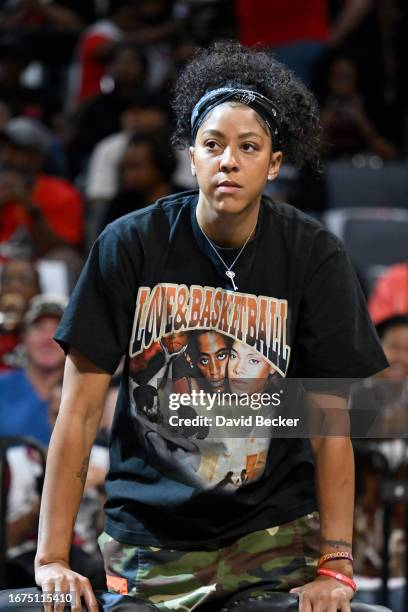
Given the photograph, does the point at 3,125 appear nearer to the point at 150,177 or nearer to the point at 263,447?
the point at 150,177

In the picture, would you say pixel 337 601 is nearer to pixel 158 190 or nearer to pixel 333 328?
pixel 333 328

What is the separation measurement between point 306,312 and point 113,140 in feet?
13.1

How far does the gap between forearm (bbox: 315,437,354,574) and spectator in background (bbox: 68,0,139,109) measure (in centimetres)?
503

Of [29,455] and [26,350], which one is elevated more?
[26,350]

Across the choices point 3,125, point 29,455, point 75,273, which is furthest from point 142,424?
point 3,125

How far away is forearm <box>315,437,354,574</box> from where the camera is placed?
220 centimetres

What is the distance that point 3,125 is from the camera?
6488 mm

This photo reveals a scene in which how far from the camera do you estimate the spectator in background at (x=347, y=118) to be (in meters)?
6.60

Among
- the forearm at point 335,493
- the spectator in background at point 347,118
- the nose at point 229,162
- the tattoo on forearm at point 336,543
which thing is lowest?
the tattoo on forearm at point 336,543

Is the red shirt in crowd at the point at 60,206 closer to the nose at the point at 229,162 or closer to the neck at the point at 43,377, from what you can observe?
the neck at the point at 43,377

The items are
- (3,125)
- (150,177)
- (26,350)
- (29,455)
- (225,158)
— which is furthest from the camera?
(3,125)

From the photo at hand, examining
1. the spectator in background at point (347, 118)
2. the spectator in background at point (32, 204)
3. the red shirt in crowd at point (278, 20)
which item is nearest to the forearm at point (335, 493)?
the spectator in background at point (32, 204)

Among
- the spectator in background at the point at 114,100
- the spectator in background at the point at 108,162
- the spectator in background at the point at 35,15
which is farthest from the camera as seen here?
the spectator in background at the point at 35,15

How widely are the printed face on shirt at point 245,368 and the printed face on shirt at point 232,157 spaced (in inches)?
10.6
